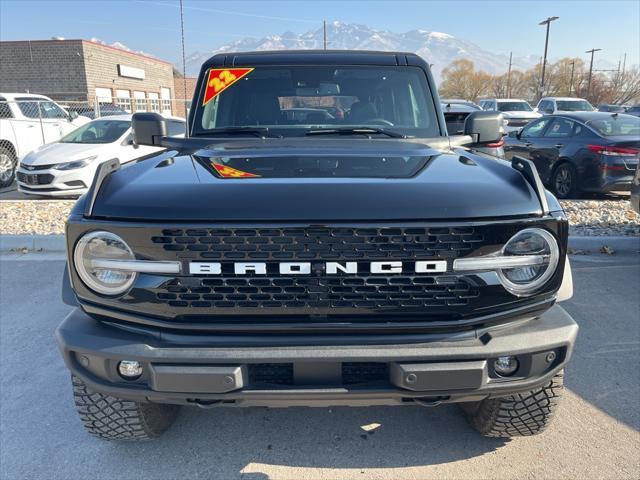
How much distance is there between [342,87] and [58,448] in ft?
8.72

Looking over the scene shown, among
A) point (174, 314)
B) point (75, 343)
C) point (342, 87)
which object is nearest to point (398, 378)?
point (174, 314)

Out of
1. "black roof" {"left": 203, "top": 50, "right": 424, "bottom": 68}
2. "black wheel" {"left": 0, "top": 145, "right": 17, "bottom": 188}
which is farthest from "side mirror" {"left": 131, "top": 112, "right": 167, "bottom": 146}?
"black wheel" {"left": 0, "top": 145, "right": 17, "bottom": 188}

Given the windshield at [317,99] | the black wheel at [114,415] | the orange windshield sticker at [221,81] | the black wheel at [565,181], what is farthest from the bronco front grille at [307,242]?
the black wheel at [565,181]

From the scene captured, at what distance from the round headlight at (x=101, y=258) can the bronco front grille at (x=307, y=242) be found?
0.57 ft

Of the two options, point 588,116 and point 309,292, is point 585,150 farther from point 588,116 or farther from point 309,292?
point 309,292

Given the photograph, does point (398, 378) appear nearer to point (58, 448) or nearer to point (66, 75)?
point (58, 448)

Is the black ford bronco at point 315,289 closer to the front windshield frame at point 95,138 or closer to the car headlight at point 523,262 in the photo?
the car headlight at point 523,262

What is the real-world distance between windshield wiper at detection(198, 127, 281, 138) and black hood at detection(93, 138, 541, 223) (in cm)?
92

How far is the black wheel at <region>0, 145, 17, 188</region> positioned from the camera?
1084cm

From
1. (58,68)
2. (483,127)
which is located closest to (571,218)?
(483,127)

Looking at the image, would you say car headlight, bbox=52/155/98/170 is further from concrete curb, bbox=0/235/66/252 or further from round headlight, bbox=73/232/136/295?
round headlight, bbox=73/232/136/295

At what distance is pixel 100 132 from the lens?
10.1m

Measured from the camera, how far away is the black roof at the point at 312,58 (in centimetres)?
347

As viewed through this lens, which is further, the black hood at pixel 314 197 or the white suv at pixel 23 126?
the white suv at pixel 23 126
